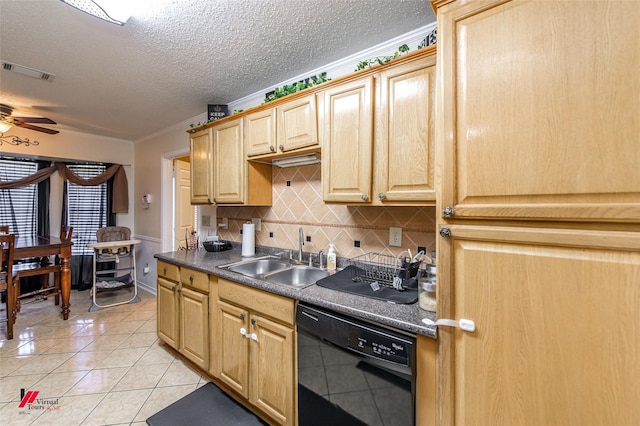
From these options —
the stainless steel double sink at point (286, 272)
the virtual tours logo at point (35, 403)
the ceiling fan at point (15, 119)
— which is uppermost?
the ceiling fan at point (15, 119)

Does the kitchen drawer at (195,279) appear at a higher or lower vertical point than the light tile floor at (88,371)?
higher

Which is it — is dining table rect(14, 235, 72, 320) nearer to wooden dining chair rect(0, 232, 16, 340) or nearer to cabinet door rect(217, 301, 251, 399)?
wooden dining chair rect(0, 232, 16, 340)

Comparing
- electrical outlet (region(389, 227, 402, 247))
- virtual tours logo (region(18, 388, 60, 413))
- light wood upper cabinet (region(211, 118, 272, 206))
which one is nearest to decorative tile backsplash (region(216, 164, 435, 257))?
electrical outlet (region(389, 227, 402, 247))

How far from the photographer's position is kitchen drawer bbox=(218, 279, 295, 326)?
144cm

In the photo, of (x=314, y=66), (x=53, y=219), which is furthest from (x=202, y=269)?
(x=53, y=219)

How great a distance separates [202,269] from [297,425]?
3.69ft

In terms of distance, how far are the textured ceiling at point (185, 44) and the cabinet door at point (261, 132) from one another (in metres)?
0.42

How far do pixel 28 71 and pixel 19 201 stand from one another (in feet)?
8.51

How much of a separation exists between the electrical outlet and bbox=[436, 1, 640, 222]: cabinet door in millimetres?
797

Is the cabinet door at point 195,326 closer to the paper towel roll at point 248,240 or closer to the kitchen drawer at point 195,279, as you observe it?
the kitchen drawer at point 195,279

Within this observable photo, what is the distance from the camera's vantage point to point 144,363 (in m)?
2.25

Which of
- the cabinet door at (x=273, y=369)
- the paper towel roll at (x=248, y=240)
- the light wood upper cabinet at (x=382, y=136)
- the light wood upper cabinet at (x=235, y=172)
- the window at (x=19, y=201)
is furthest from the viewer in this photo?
the window at (x=19, y=201)

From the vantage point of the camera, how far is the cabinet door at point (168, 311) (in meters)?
2.18

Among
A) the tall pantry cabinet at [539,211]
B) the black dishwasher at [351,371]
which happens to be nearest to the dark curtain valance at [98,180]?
the black dishwasher at [351,371]
